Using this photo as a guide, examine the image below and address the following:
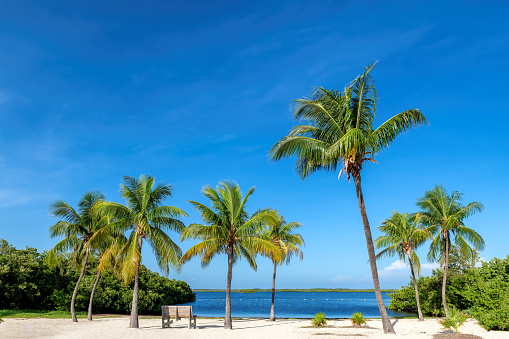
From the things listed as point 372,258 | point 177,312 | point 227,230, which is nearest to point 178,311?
point 177,312

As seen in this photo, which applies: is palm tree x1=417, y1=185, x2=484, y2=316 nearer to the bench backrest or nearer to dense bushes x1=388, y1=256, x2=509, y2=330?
dense bushes x1=388, y1=256, x2=509, y2=330

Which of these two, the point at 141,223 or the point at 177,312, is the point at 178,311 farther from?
the point at 141,223

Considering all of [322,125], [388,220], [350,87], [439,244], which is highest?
[350,87]

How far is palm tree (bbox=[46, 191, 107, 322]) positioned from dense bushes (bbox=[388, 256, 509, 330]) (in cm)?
2160

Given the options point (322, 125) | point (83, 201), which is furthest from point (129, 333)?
point (322, 125)

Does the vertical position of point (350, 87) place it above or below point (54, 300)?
above

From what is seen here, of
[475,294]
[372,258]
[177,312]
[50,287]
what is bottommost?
[50,287]

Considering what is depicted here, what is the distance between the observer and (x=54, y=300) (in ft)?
104

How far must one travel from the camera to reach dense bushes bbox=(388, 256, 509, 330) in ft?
55.6

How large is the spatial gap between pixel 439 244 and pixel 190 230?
18.4m

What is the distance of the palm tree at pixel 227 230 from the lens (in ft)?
61.1

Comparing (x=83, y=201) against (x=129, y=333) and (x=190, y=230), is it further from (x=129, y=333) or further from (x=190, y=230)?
(x=129, y=333)

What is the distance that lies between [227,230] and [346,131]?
825cm

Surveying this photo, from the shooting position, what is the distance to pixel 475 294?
2295cm
